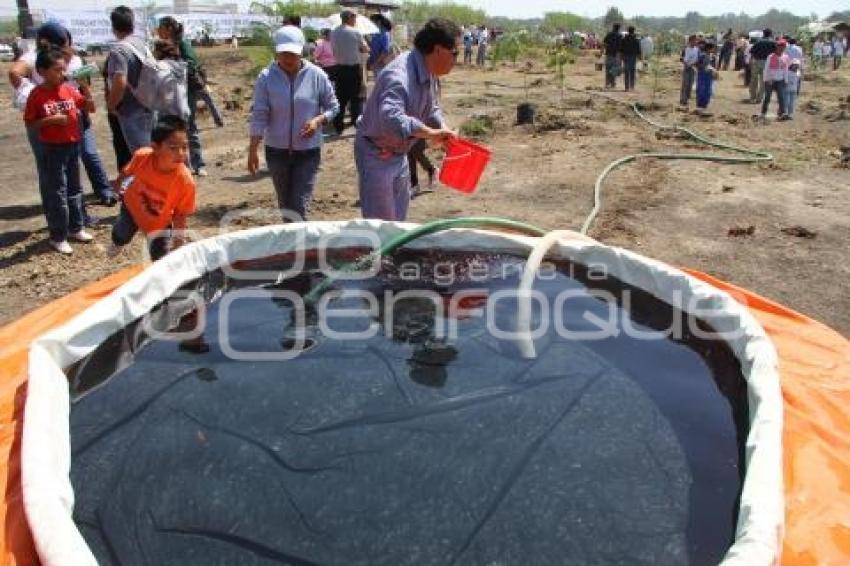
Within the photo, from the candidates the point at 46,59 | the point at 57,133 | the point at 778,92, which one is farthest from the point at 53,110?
the point at 778,92

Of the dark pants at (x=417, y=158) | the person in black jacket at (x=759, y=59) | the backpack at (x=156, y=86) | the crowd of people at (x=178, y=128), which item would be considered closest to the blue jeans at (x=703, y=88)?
the person in black jacket at (x=759, y=59)

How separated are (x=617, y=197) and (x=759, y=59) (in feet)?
25.2

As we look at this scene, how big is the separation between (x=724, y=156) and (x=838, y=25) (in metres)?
23.9

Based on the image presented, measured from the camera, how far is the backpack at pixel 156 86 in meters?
4.64

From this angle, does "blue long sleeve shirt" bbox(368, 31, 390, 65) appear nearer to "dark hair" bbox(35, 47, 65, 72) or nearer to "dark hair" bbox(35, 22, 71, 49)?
"dark hair" bbox(35, 22, 71, 49)

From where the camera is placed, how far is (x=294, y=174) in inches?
153

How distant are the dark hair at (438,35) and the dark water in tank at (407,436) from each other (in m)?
1.10

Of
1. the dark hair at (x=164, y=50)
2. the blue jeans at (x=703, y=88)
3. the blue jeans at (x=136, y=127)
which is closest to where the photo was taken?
the blue jeans at (x=136, y=127)

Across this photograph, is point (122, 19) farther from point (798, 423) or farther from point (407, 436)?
point (798, 423)

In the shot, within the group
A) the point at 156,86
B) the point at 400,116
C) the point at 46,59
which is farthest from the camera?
the point at 156,86

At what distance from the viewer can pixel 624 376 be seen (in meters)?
2.32

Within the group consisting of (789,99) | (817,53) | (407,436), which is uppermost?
(817,53)

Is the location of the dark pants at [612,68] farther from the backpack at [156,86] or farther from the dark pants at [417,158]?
the backpack at [156,86]

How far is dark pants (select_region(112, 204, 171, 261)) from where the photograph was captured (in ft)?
11.1
